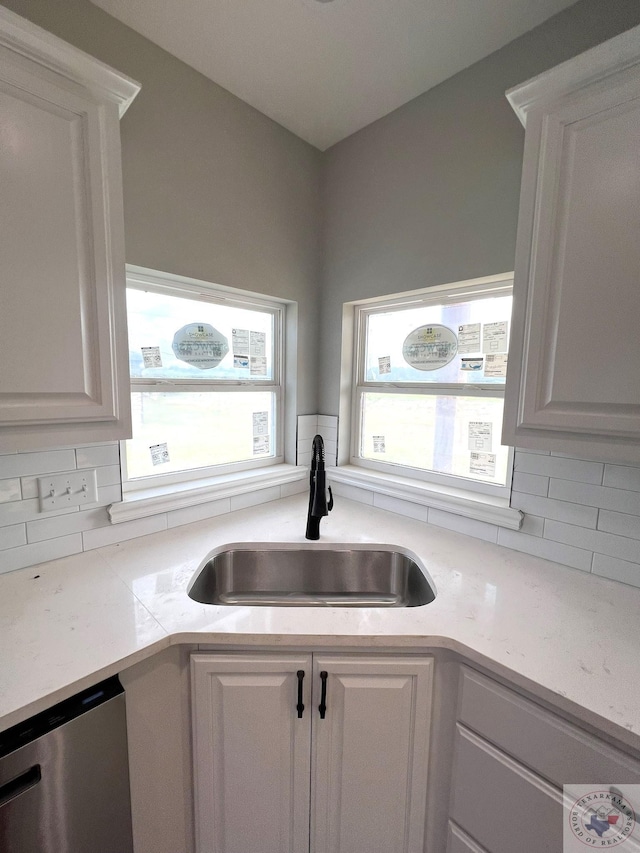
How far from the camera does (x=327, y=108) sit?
1571 mm

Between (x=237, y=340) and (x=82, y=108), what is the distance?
0.95 metres

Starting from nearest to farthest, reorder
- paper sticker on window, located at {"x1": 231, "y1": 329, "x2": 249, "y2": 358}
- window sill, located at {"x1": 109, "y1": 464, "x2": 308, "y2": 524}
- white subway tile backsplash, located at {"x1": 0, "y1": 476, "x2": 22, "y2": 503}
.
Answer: white subway tile backsplash, located at {"x1": 0, "y1": 476, "x2": 22, "y2": 503}, window sill, located at {"x1": 109, "y1": 464, "x2": 308, "y2": 524}, paper sticker on window, located at {"x1": 231, "y1": 329, "x2": 249, "y2": 358}

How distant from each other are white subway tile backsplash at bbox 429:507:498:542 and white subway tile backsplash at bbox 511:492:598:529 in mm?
145

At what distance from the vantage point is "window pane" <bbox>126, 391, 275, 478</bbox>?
1.46 meters

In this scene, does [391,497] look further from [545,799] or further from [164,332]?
[164,332]

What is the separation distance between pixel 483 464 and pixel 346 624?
917 millimetres

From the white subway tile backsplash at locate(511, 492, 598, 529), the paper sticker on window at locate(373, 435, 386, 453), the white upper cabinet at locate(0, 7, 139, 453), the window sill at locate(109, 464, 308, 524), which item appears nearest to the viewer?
the white upper cabinet at locate(0, 7, 139, 453)

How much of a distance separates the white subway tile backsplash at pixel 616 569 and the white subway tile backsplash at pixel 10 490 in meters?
1.83

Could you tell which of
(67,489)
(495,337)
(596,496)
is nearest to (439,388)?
(495,337)

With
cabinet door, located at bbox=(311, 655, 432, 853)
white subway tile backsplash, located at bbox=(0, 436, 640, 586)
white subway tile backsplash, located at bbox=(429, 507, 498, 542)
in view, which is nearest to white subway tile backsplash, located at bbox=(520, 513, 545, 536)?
white subway tile backsplash, located at bbox=(0, 436, 640, 586)

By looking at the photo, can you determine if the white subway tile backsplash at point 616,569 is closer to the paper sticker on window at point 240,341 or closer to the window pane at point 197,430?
the window pane at point 197,430

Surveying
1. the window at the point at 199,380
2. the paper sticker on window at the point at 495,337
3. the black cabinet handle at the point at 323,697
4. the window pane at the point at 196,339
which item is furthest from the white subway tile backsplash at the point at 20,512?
the paper sticker on window at the point at 495,337

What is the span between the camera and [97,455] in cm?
125

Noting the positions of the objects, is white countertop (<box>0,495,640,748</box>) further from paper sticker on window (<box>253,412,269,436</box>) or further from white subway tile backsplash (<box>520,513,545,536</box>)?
paper sticker on window (<box>253,412,269,436</box>)
